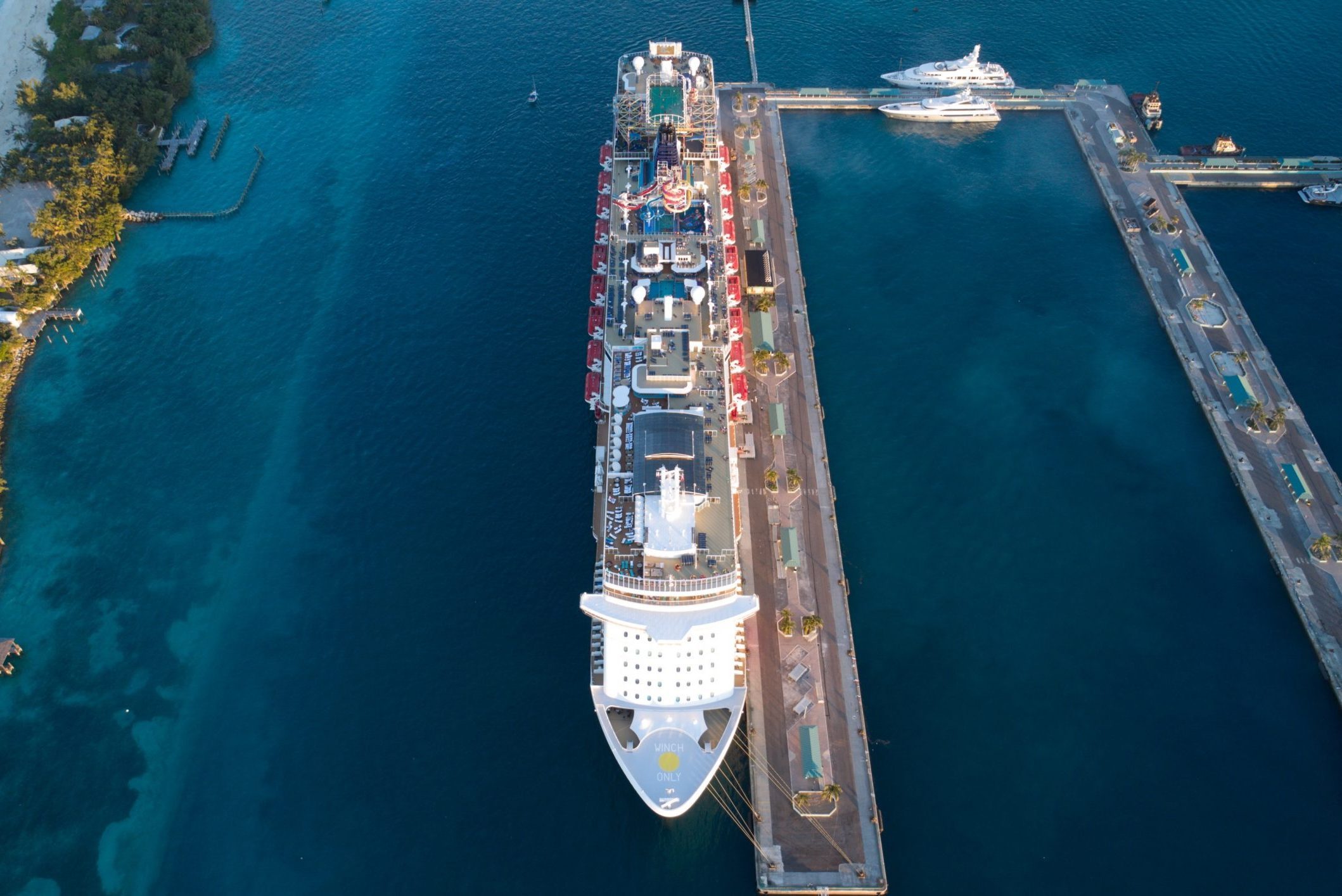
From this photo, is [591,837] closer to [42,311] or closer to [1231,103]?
[42,311]

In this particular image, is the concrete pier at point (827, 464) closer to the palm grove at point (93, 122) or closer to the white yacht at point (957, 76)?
the white yacht at point (957, 76)

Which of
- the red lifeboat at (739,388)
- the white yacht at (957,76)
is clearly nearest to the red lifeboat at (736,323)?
the red lifeboat at (739,388)

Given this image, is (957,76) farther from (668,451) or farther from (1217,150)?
(668,451)

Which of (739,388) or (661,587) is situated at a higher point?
(739,388)

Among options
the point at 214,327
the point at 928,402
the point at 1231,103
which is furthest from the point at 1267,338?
the point at 214,327

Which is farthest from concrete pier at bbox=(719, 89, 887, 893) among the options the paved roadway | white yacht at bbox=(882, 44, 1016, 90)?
white yacht at bbox=(882, 44, 1016, 90)

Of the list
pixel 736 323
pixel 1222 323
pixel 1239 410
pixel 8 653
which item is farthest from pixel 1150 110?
pixel 8 653
